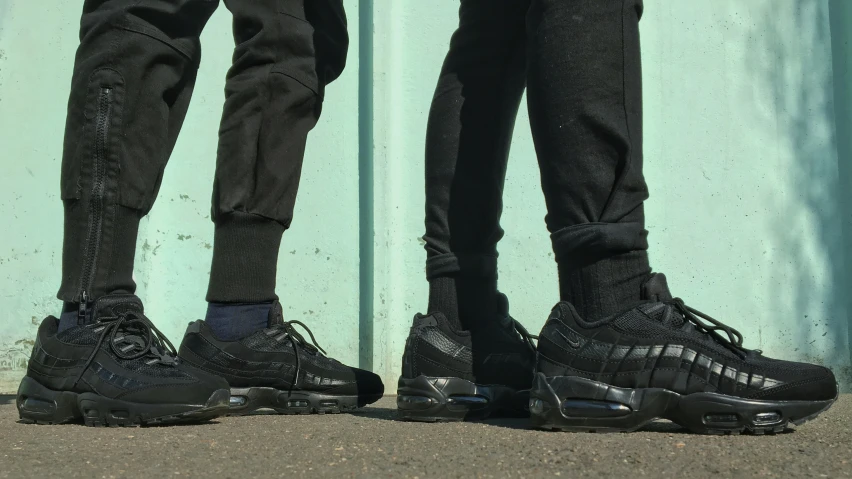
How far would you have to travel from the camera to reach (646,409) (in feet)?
4.14

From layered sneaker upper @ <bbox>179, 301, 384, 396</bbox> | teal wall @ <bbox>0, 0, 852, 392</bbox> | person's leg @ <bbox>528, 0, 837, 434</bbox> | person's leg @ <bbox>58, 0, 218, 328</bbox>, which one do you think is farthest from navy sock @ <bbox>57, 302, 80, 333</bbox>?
teal wall @ <bbox>0, 0, 852, 392</bbox>

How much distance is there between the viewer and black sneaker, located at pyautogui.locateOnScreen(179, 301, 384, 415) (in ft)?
5.62

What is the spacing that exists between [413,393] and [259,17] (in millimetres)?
853

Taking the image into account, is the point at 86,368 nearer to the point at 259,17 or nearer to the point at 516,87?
the point at 259,17

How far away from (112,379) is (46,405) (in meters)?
0.14

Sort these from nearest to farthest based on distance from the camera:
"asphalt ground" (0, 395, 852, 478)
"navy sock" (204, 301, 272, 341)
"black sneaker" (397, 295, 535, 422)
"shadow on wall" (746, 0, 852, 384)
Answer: "asphalt ground" (0, 395, 852, 478) → "black sneaker" (397, 295, 535, 422) → "navy sock" (204, 301, 272, 341) → "shadow on wall" (746, 0, 852, 384)

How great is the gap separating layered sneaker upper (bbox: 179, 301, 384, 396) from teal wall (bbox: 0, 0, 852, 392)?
1.23 m

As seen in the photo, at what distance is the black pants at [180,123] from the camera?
153 centimetres

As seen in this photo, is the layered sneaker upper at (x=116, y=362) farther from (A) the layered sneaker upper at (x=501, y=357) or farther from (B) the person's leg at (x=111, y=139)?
(A) the layered sneaker upper at (x=501, y=357)

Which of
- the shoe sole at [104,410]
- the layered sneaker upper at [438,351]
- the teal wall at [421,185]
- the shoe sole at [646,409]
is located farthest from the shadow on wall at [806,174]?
the shoe sole at [104,410]

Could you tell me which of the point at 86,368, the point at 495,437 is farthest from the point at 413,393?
the point at 86,368

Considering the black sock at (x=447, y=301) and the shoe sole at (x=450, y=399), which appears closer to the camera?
the shoe sole at (x=450, y=399)

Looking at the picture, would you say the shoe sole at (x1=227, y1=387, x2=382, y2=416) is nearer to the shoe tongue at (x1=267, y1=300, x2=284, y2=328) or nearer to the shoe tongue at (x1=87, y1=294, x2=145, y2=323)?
the shoe tongue at (x1=267, y1=300, x2=284, y2=328)

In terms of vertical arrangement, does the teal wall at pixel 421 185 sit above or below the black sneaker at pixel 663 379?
above
